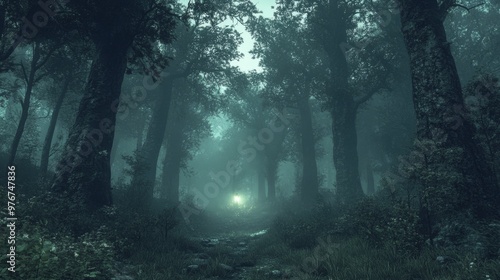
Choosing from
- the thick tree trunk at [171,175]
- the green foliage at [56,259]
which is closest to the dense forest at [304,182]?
the green foliage at [56,259]

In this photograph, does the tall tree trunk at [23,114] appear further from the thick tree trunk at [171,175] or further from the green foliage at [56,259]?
the thick tree trunk at [171,175]

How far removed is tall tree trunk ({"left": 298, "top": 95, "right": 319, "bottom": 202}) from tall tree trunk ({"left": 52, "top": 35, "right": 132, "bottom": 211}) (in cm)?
1540

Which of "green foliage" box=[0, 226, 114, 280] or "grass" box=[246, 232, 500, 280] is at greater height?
"green foliage" box=[0, 226, 114, 280]

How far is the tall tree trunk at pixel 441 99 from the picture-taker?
19.4ft

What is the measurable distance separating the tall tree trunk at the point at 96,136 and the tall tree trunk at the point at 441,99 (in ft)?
27.4

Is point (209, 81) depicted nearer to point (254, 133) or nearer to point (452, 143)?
point (254, 133)

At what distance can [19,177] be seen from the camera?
12008 millimetres

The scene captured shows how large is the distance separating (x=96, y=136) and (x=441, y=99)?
30.2ft

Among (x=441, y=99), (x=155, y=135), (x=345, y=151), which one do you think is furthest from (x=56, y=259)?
(x=155, y=135)

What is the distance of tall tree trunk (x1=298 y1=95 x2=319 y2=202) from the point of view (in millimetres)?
22203

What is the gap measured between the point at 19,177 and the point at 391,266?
13530 mm

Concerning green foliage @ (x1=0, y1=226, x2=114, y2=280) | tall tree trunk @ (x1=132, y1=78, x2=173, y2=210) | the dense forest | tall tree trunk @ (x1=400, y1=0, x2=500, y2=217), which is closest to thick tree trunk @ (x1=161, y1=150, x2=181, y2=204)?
the dense forest

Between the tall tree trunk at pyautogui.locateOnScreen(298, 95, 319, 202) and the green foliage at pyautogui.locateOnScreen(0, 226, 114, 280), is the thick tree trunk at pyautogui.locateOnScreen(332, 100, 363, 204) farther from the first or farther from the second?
the green foliage at pyautogui.locateOnScreen(0, 226, 114, 280)

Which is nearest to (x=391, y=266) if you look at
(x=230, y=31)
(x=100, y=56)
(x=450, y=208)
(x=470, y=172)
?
(x=450, y=208)
